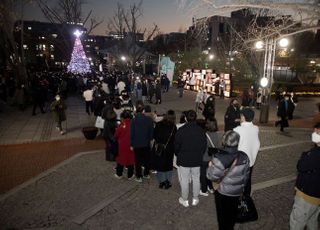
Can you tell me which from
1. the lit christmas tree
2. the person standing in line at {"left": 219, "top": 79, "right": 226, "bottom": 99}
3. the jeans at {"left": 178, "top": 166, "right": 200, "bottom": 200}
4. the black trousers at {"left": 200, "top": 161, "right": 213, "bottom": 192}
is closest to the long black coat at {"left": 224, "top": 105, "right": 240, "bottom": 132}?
the black trousers at {"left": 200, "top": 161, "right": 213, "bottom": 192}

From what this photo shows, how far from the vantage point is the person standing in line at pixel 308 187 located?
409cm

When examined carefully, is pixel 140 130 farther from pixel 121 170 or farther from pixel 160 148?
pixel 121 170

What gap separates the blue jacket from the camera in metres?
6.84

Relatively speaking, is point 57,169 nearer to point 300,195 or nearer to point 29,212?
point 29,212

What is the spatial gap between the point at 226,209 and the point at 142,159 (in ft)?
10.3

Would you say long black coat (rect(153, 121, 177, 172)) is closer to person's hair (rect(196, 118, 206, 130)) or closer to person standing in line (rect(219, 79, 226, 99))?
person's hair (rect(196, 118, 206, 130))

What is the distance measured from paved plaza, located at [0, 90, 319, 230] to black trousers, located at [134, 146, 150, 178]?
0.83ft

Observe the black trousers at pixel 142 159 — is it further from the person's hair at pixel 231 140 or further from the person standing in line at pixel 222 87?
the person standing in line at pixel 222 87

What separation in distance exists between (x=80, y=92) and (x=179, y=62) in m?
16.3

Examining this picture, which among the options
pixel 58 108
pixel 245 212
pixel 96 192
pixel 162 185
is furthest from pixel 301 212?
pixel 58 108

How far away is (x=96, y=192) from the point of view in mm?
6930

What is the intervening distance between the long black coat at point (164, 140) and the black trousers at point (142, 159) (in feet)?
1.74

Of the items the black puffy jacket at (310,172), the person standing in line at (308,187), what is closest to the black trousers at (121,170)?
the person standing in line at (308,187)

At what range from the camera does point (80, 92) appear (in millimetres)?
26625
